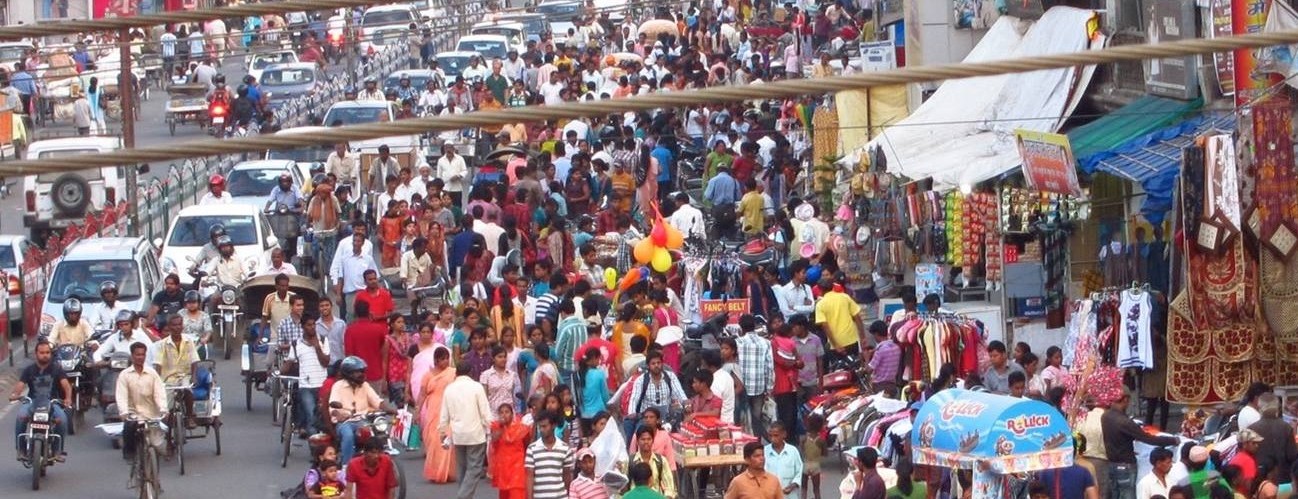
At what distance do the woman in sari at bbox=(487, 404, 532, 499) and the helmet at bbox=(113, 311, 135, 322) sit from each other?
4.23 metres

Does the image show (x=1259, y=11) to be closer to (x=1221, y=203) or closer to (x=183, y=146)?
(x=1221, y=203)

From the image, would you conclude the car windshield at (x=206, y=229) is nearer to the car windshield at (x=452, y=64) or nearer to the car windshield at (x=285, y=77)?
the car windshield at (x=452, y=64)

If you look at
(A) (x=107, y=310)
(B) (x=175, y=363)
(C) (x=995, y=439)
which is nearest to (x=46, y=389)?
(B) (x=175, y=363)

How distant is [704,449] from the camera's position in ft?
55.5

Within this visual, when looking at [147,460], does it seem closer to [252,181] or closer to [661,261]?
[661,261]

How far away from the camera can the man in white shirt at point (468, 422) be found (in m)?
17.7

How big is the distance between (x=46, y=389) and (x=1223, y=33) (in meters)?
9.25

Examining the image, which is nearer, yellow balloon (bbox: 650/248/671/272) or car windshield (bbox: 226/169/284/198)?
yellow balloon (bbox: 650/248/671/272)

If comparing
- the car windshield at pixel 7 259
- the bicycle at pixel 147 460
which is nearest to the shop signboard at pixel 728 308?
the bicycle at pixel 147 460

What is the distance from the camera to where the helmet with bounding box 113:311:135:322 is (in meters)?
20.1

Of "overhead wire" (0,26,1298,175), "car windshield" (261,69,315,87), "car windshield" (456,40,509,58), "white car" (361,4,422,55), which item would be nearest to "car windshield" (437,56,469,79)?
"car windshield" (456,40,509,58)

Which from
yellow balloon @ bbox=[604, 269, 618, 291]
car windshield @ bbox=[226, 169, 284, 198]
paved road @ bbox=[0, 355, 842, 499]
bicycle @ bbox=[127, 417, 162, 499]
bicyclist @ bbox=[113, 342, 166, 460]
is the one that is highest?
car windshield @ bbox=[226, 169, 284, 198]

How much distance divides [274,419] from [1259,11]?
877 centimetres

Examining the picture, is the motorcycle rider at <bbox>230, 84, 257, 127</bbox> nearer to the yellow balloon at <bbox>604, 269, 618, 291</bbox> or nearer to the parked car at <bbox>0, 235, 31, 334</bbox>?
the parked car at <bbox>0, 235, 31, 334</bbox>
